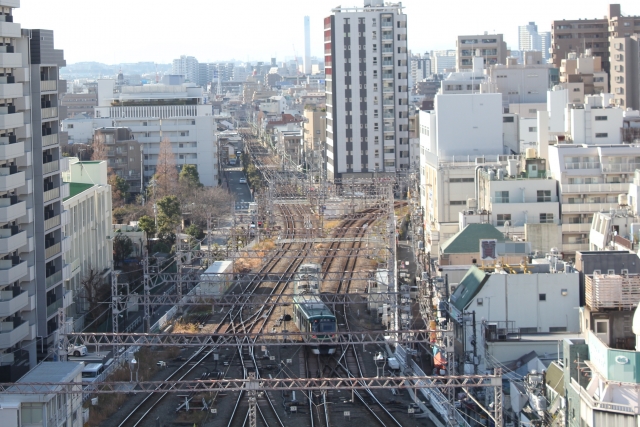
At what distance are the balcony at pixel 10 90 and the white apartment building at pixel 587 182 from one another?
10.6 m

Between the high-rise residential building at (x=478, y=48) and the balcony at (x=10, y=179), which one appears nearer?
the balcony at (x=10, y=179)

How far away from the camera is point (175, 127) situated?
4178 cm

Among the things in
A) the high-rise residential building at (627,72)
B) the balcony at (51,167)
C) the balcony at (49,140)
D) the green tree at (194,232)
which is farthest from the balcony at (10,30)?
the high-rise residential building at (627,72)

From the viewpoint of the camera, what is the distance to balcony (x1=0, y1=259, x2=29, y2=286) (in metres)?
14.3

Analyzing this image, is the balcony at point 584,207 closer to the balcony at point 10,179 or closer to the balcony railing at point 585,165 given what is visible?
the balcony railing at point 585,165

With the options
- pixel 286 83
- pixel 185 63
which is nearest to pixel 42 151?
pixel 286 83

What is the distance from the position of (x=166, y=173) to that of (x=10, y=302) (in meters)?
21.9

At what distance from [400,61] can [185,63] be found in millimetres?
110312

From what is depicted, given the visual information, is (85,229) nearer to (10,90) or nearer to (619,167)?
(10,90)

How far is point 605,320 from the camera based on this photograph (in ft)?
40.0

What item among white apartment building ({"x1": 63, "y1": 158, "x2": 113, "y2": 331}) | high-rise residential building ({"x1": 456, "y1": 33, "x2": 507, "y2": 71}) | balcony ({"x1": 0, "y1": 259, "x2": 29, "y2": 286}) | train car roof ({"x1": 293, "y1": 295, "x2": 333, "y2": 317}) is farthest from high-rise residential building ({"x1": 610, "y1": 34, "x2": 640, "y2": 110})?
balcony ({"x1": 0, "y1": 259, "x2": 29, "y2": 286})

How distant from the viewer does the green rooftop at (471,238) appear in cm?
1883

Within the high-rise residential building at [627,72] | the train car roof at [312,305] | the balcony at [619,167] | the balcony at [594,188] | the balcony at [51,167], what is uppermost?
the high-rise residential building at [627,72]

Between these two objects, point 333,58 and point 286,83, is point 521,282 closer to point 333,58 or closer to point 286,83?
point 333,58
